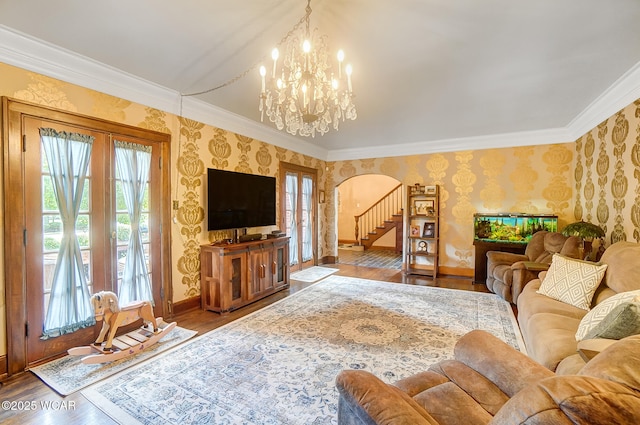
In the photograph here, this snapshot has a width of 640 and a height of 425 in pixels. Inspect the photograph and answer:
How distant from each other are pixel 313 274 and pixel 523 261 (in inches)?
138

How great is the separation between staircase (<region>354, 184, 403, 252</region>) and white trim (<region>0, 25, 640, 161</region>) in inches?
129

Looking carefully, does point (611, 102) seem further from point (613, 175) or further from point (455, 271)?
point (455, 271)

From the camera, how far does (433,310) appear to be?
3.74m

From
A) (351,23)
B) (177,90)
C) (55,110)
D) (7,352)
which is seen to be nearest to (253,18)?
(351,23)

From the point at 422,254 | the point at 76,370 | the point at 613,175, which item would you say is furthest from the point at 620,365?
the point at 422,254

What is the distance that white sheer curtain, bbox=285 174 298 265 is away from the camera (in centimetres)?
576

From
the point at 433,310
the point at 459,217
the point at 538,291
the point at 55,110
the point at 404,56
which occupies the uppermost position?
the point at 404,56

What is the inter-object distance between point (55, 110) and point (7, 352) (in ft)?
6.85

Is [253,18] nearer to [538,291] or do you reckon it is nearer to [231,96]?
[231,96]

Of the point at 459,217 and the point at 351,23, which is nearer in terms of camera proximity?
the point at 351,23

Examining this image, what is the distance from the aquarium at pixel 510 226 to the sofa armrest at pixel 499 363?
13.3ft

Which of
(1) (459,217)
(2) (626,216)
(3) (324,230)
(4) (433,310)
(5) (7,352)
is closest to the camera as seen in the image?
(5) (7,352)

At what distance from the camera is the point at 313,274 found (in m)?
5.70

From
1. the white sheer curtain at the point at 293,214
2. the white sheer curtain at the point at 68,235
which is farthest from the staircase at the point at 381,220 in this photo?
the white sheer curtain at the point at 68,235
